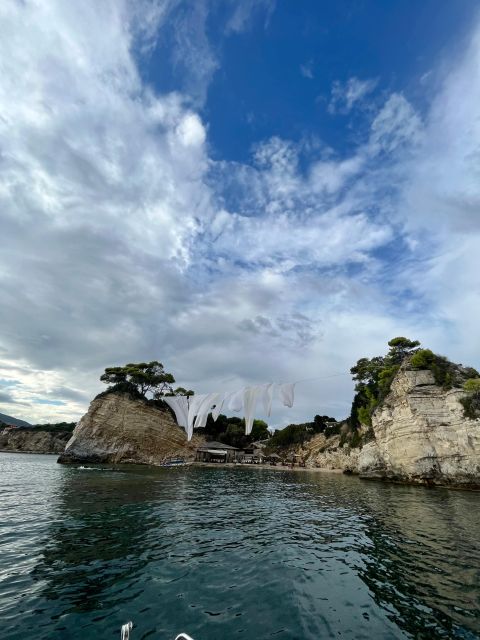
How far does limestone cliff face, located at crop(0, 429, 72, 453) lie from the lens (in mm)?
109500

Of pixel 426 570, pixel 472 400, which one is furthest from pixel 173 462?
pixel 426 570

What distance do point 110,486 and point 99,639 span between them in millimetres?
22267

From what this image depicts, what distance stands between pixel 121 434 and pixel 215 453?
20.6m

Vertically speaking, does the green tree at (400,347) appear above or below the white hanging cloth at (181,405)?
above

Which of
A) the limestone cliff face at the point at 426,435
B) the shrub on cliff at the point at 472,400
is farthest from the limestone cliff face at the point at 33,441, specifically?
the shrub on cliff at the point at 472,400

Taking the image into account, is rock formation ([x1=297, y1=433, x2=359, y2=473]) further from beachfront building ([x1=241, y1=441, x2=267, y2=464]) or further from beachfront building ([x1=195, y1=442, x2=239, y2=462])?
beachfront building ([x1=195, y1=442, x2=239, y2=462])

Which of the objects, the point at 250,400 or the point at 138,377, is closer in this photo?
the point at 250,400

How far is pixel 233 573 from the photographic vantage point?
8.90 meters

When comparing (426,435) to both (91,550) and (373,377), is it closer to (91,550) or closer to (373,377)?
(373,377)

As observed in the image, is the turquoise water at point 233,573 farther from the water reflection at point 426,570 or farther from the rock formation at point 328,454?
the rock formation at point 328,454

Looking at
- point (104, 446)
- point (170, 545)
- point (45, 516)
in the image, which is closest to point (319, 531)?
point (170, 545)

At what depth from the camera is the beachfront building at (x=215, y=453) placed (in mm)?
68938

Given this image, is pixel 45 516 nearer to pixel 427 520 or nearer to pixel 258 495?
pixel 258 495

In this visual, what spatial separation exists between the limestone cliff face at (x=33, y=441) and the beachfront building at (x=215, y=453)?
63566mm
